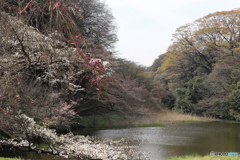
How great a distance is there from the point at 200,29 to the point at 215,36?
69.5 inches

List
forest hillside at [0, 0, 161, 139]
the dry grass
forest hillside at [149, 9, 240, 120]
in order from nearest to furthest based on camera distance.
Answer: forest hillside at [0, 0, 161, 139] → the dry grass → forest hillside at [149, 9, 240, 120]

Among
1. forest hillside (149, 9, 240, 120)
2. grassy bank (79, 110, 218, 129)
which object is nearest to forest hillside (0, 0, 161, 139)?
grassy bank (79, 110, 218, 129)

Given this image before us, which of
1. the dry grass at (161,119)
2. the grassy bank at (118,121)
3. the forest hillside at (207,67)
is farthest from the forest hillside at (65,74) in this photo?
the forest hillside at (207,67)

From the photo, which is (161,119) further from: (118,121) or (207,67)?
(207,67)

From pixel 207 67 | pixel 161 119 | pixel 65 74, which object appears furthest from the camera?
pixel 207 67

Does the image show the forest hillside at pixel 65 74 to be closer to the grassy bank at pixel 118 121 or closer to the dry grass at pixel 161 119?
the grassy bank at pixel 118 121

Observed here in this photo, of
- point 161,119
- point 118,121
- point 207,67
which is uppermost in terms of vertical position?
point 207,67

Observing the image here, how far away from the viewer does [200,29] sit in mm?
27969

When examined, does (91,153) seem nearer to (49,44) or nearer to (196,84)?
(49,44)

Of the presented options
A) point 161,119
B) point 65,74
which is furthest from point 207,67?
point 65,74

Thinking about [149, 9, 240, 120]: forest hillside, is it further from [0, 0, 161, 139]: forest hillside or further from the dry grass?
[0, 0, 161, 139]: forest hillside

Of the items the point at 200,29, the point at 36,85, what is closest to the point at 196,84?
the point at 200,29

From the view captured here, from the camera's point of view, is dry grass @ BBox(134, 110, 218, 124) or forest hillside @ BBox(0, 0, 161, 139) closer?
forest hillside @ BBox(0, 0, 161, 139)

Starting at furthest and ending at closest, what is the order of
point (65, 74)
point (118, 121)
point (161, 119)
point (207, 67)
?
point (207, 67)
point (161, 119)
point (118, 121)
point (65, 74)
